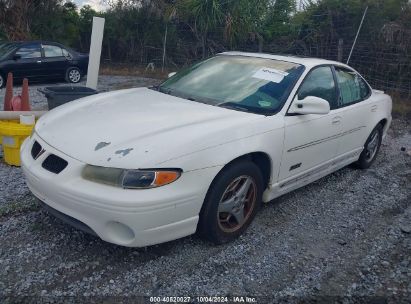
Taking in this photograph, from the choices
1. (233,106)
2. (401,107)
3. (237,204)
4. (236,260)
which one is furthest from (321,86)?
(401,107)

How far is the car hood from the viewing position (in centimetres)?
277

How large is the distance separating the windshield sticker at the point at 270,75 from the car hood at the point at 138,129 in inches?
23.0

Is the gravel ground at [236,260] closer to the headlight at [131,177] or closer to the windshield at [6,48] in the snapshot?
the headlight at [131,177]

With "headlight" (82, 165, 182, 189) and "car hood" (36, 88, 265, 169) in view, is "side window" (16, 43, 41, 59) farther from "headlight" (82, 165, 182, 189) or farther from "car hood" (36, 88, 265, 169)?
"headlight" (82, 165, 182, 189)

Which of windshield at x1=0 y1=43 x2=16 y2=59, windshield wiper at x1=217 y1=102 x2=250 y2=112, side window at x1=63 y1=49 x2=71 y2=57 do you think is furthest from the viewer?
side window at x1=63 y1=49 x2=71 y2=57

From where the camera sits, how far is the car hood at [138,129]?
2773mm

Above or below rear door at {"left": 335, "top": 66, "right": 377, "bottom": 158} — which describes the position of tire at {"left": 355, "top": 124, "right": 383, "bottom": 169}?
below

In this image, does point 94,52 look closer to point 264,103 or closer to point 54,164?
point 264,103

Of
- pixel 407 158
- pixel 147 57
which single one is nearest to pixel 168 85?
pixel 407 158

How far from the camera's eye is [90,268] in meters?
2.92

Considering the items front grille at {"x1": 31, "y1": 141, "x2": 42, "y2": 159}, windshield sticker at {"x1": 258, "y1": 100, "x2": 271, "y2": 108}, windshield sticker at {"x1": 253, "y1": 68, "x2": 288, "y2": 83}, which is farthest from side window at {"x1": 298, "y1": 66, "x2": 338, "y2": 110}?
front grille at {"x1": 31, "y1": 141, "x2": 42, "y2": 159}

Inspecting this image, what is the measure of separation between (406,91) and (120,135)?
870cm

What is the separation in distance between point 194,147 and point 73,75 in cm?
1014

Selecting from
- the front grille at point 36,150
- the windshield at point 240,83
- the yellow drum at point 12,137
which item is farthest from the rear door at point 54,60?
the front grille at point 36,150
